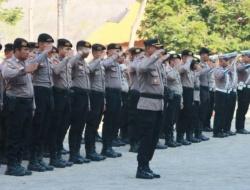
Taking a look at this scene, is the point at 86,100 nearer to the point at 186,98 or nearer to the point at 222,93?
the point at 186,98

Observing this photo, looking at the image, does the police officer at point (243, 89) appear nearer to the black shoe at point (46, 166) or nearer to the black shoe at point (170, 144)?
the black shoe at point (170, 144)

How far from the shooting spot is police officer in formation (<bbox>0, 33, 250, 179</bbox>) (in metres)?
12.6

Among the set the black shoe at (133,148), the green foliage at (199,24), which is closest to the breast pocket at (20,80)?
the black shoe at (133,148)

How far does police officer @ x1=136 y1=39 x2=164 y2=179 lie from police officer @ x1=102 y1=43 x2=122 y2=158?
3.08 meters

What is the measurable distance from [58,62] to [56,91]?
19.0 inches

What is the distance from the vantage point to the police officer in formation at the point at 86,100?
41.4ft

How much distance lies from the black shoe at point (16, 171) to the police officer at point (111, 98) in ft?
10.1

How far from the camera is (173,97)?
17688mm

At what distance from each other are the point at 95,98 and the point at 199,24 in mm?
22864

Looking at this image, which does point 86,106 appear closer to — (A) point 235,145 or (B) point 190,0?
(A) point 235,145

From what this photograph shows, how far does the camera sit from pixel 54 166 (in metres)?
14.0

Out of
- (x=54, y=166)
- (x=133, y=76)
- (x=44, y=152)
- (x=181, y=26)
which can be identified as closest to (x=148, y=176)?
(x=54, y=166)

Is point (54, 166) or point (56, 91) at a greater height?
point (56, 91)

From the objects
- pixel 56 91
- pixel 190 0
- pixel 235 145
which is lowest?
pixel 235 145
